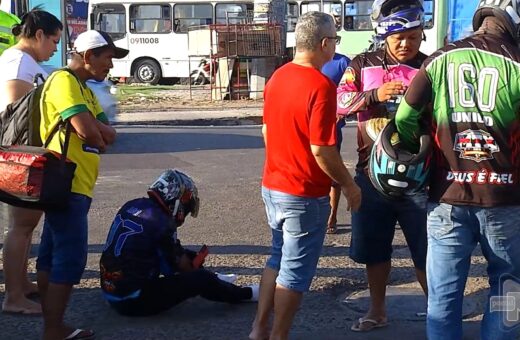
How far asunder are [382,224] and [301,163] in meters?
0.74

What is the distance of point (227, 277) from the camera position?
5.58 meters

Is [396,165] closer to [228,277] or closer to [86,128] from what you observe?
[86,128]

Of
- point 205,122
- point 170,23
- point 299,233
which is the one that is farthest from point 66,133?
point 170,23

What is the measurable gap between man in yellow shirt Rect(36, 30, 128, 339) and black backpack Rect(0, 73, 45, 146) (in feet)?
0.28

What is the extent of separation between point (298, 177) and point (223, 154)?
26.3 feet

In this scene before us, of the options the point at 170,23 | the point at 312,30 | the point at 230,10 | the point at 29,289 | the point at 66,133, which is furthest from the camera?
the point at 170,23

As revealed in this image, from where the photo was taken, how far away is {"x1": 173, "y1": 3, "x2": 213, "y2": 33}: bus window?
1071 inches

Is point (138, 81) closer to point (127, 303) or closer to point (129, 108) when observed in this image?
point (129, 108)

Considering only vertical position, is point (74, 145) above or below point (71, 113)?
below

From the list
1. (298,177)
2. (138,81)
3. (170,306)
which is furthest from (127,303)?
(138,81)

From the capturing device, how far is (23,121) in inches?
182

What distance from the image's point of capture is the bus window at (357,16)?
26.4 m

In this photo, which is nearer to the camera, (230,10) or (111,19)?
(230,10)

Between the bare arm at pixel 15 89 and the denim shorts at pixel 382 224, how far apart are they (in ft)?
6.76
